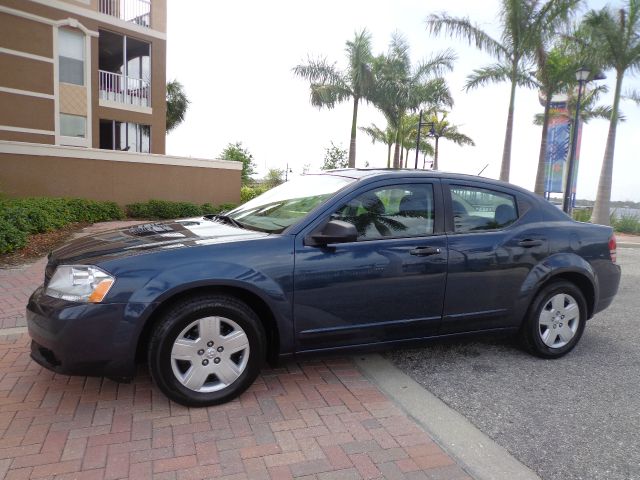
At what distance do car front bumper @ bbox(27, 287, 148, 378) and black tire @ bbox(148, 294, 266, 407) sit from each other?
16 centimetres

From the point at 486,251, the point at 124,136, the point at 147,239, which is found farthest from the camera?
the point at 124,136

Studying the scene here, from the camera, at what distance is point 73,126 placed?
19625 mm

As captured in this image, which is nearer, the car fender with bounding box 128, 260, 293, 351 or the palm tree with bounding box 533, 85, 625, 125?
the car fender with bounding box 128, 260, 293, 351

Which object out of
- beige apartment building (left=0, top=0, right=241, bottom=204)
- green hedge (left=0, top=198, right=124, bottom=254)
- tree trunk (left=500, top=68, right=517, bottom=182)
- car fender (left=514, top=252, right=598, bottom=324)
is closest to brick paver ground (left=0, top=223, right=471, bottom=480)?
car fender (left=514, top=252, right=598, bottom=324)

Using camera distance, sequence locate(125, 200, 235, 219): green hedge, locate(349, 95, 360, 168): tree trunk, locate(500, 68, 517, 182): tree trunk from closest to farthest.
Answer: locate(125, 200, 235, 219): green hedge → locate(500, 68, 517, 182): tree trunk → locate(349, 95, 360, 168): tree trunk

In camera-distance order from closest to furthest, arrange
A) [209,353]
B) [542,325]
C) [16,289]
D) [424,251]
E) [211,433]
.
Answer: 1. [211,433]
2. [209,353]
3. [424,251]
4. [542,325]
5. [16,289]

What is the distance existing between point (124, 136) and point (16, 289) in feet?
56.4

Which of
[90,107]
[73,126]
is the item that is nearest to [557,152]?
[90,107]

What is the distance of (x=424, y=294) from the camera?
12.2ft

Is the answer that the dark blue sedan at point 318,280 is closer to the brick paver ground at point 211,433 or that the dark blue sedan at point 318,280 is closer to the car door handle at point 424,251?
the car door handle at point 424,251

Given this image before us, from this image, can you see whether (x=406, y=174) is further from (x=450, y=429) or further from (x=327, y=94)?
(x=327, y=94)

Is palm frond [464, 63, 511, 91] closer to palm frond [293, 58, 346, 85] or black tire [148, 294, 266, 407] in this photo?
palm frond [293, 58, 346, 85]

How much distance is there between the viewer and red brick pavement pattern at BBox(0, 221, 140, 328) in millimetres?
4883

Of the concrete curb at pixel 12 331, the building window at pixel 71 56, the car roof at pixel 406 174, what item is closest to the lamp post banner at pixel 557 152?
the building window at pixel 71 56
